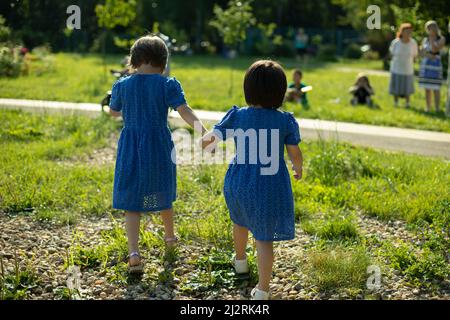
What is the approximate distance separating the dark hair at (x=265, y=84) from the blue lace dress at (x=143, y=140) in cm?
60

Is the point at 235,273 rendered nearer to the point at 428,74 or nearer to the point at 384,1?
the point at 428,74

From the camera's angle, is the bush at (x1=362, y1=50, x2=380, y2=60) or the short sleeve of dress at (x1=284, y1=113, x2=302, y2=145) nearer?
the short sleeve of dress at (x1=284, y1=113, x2=302, y2=145)

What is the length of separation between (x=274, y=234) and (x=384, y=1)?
754 inches

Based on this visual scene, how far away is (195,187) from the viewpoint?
586 cm

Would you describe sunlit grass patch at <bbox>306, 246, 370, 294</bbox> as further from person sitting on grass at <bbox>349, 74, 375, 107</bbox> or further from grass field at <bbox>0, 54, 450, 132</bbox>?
person sitting on grass at <bbox>349, 74, 375, 107</bbox>

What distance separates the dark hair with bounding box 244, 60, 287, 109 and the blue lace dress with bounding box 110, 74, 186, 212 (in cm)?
60

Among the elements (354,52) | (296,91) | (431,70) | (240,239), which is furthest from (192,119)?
(354,52)

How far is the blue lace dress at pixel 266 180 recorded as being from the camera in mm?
3422

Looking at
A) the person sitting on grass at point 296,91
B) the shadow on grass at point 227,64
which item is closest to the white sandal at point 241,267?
the person sitting on grass at point 296,91

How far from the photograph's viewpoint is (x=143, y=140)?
12.7 ft

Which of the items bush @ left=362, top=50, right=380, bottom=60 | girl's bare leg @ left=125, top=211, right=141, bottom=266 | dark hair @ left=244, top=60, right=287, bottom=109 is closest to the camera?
dark hair @ left=244, top=60, right=287, bottom=109

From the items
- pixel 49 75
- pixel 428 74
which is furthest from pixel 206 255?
pixel 49 75

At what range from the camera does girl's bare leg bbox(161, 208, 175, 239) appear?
13.7ft

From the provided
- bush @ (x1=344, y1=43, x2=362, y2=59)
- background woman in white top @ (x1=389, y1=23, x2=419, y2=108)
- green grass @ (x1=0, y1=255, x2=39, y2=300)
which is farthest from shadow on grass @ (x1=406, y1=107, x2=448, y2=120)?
bush @ (x1=344, y1=43, x2=362, y2=59)
